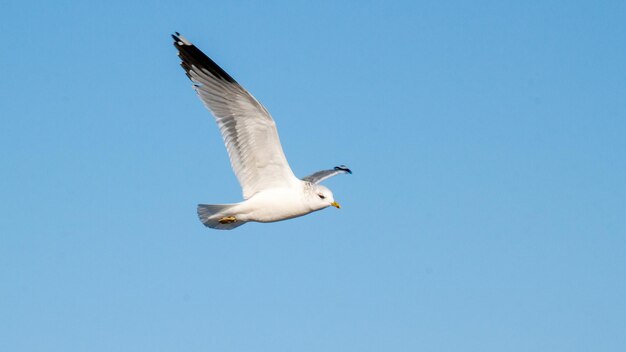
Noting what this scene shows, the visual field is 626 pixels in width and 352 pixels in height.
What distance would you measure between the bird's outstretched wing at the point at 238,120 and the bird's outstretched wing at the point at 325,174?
57.3 inches

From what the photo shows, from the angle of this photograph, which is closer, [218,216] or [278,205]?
[278,205]

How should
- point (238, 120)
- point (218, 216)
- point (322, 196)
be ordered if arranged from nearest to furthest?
point (238, 120), point (322, 196), point (218, 216)

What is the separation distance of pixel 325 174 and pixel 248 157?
2164mm

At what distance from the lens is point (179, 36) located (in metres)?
23.5

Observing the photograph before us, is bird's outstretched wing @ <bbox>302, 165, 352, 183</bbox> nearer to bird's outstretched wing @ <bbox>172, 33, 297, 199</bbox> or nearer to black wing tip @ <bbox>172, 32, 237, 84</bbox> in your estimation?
bird's outstretched wing @ <bbox>172, 33, 297, 199</bbox>

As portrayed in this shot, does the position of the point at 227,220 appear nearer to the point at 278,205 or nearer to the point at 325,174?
the point at 278,205

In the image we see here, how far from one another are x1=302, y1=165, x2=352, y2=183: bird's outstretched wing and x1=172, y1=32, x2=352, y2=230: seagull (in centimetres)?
139

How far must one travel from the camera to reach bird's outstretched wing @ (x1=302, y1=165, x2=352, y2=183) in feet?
82.0

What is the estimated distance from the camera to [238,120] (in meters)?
23.1

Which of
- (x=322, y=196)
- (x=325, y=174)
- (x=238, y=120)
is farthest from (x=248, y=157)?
(x=325, y=174)

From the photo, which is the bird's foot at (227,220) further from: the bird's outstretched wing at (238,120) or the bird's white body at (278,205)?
the bird's outstretched wing at (238,120)

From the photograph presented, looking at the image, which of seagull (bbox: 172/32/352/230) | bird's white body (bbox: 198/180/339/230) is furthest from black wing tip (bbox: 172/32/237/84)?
bird's white body (bbox: 198/180/339/230)

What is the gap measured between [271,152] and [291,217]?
0.80 metres

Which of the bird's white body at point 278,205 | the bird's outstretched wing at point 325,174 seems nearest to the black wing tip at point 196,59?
the bird's white body at point 278,205
